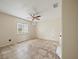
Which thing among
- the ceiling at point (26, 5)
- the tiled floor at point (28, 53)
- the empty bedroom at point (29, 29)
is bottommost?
the tiled floor at point (28, 53)

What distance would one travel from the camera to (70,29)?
92 centimetres

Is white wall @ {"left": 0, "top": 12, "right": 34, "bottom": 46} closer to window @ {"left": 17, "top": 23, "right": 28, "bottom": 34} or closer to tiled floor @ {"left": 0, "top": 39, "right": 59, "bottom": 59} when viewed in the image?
window @ {"left": 17, "top": 23, "right": 28, "bottom": 34}

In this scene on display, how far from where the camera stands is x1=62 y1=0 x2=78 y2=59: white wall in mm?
909

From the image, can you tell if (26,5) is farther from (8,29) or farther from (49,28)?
(49,28)

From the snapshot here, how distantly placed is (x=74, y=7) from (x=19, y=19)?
654cm

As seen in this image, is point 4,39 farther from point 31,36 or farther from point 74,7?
point 74,7

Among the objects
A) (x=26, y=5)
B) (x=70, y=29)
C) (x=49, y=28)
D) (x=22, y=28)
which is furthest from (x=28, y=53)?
(x=49, y=28)

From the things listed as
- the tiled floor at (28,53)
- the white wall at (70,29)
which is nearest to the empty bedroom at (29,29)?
the tiled floor at (28,53)

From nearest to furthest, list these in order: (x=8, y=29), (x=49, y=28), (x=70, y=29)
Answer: (x=70, y=29) < (x=8, y=29) < (x=49, y=28)

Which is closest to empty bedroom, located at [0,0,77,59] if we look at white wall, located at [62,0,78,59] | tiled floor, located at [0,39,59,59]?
tiled floor, located at [0,39,59,59]

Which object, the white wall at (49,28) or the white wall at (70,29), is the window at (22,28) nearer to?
the white wall at (49,28)

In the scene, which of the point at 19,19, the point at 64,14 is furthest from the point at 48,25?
the point at 64,14

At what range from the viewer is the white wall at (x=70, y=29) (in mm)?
909

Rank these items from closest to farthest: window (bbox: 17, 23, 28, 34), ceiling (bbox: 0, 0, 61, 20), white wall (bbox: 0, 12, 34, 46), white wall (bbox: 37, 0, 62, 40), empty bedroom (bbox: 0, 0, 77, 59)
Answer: ceiling (bbox: 0, 0, 61, 20)
empty bedroom (bbox: 0, 0, 77, 59)
white wall (bbox: 0, 12, 34, 46)
window (bbox: 17, 23, 28, 34)
white wall (bbox: 37, 0, 62, 40)
